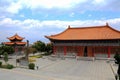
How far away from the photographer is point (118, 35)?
37.2m

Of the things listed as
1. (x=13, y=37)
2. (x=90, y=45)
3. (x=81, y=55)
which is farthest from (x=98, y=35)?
(x=13, y=37)

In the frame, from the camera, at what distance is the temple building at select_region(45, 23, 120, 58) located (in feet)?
123

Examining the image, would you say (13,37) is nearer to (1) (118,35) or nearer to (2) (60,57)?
(2) (60,57)

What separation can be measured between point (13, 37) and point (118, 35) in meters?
27.1

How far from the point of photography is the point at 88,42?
39.4 metres

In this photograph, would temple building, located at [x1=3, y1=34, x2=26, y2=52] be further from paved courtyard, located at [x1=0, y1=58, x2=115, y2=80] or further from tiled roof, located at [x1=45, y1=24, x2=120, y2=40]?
paved courtyard, located at [x1=0, y1=58, x2=115, y2=80]

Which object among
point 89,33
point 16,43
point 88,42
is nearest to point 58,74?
point 88,42

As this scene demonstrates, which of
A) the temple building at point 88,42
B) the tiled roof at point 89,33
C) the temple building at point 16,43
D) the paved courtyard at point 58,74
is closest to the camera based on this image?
the paved courtyard at point 58,74

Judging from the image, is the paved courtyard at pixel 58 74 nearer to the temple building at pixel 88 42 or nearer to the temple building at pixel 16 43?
the temple building at pixel 88 42

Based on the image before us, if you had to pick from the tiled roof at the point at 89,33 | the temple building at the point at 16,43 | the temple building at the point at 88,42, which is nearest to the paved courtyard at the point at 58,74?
the temple building at the point at 88,42

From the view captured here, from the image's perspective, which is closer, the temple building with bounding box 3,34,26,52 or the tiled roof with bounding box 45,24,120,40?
the tiled roof with bounding box 45,24,120,40

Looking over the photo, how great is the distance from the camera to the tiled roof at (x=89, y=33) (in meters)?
38.2

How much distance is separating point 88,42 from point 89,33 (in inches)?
111

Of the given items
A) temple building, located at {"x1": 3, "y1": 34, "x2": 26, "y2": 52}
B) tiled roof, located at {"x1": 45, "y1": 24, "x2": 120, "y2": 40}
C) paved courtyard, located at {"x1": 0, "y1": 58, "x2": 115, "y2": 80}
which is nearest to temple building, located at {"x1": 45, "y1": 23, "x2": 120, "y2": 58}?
tiled roof, located at {"x1": 45, "y1": 24, "x2": 120, "y2": 40}
